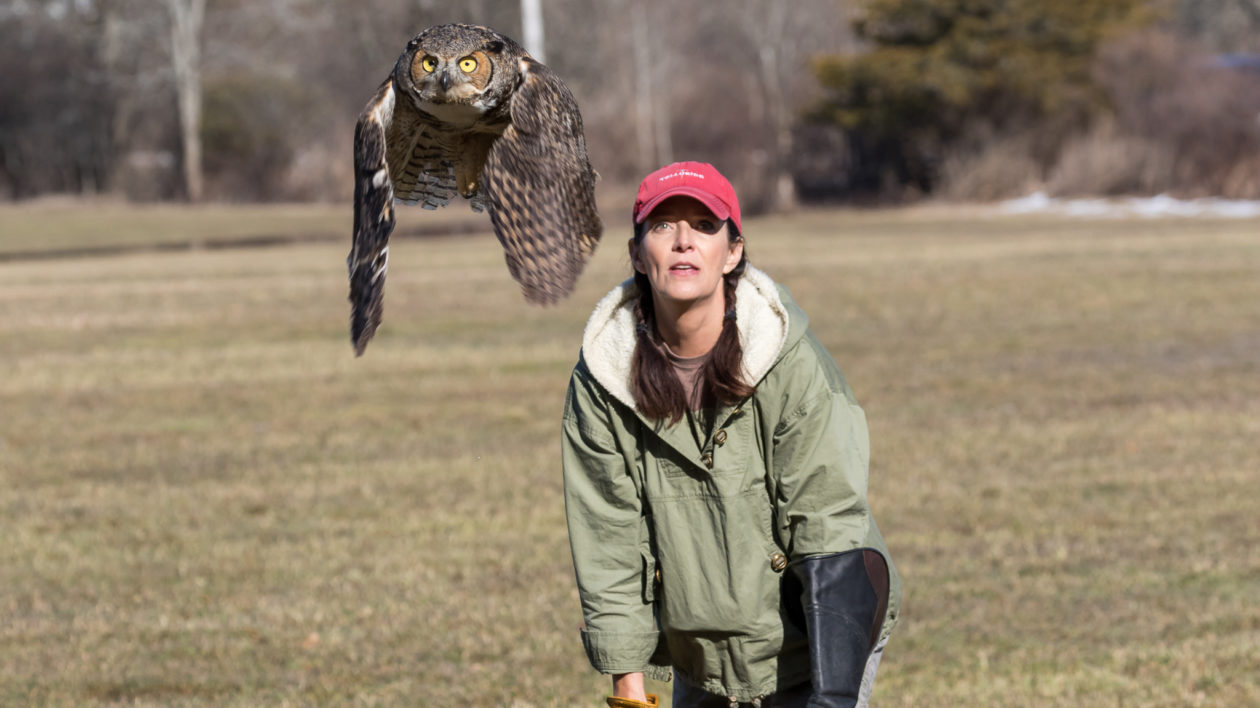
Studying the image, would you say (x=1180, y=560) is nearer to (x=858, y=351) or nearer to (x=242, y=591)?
(x=242, y=591)

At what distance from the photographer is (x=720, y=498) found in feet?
9.68

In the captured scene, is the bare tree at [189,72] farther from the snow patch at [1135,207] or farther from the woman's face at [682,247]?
the woman's face at [682,247]

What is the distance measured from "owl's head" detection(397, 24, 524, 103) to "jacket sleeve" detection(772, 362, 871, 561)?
1.29m

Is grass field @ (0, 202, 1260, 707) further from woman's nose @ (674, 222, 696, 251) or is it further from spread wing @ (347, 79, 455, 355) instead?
spread wing @ (347, 79, 455, 355)

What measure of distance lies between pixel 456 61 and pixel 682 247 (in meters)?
1.04

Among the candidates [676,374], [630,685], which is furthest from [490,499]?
[676,374]

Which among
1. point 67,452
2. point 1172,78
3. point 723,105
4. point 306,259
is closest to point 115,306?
point 306,259

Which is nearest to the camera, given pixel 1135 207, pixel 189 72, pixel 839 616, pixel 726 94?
pixel 839 616

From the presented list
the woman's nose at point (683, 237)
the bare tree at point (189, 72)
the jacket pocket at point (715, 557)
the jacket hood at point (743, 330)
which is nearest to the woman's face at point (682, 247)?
the woman's nose at point (683, 237)

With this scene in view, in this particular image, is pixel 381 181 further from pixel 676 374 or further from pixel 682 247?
pixel 676 374

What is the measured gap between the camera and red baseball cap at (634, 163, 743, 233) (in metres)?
2.63

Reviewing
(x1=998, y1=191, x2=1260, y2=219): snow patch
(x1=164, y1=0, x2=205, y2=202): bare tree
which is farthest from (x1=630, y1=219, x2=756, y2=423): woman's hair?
(x1=164, y1=0, x2=205, y2=202): bare tree

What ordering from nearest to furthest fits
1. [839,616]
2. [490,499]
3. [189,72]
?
[839,616], [490,499], [189,72]

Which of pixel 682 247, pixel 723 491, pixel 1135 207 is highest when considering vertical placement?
pixel 682 247
